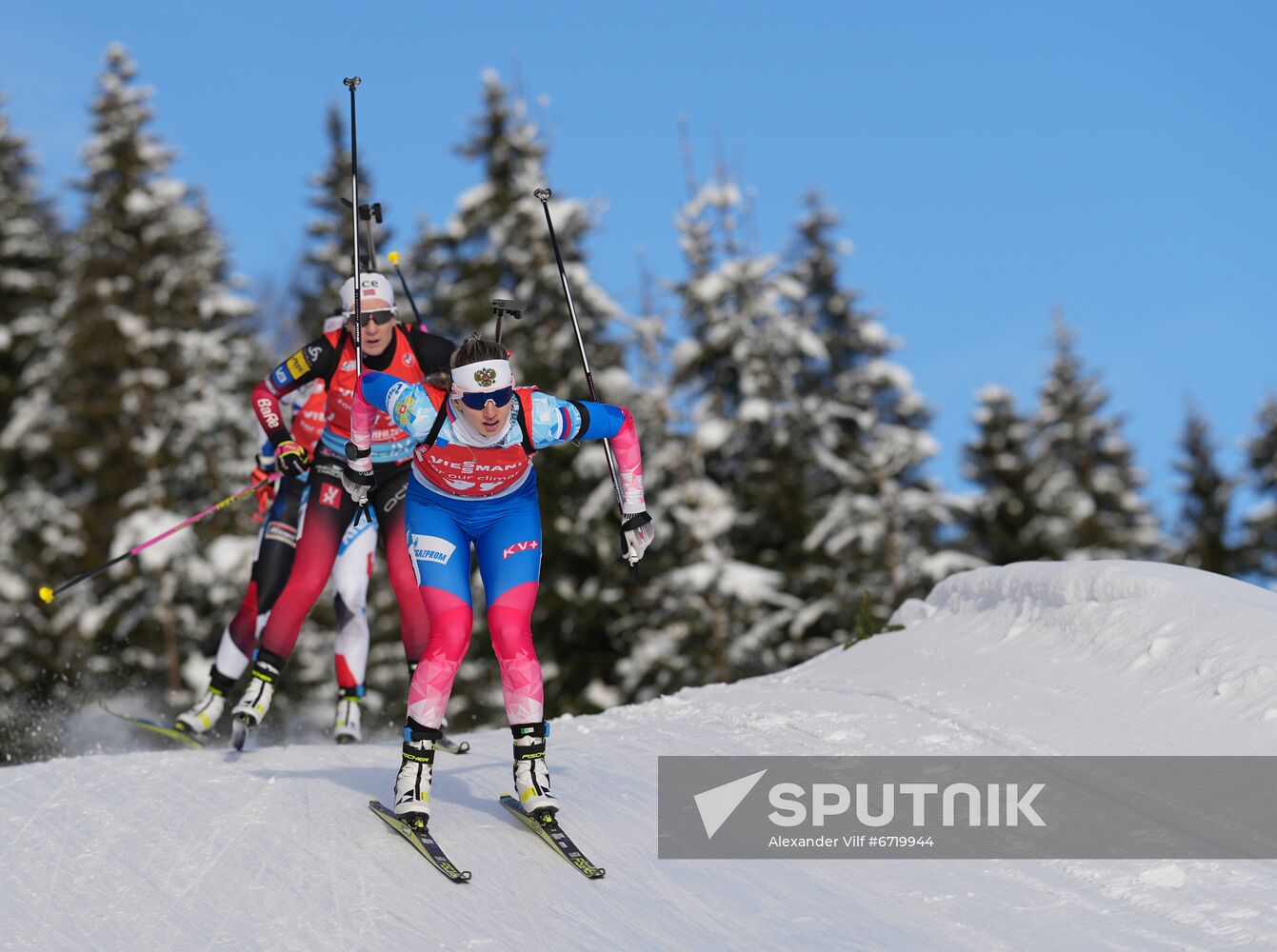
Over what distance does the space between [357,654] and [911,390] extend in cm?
1913

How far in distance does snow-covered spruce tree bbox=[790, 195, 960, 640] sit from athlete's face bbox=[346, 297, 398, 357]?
13.6m

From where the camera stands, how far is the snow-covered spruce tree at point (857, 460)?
880 inches

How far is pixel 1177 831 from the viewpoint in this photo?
5.08m

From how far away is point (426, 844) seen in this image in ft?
17.4

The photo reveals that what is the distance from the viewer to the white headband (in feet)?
17.4

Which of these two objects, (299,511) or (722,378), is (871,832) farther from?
(722,378)

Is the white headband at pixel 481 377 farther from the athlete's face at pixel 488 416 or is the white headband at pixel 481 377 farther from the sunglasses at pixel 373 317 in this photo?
the sunglasses at pixel 373 317

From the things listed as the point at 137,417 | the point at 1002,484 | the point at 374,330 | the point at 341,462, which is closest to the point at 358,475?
the point at 374,330

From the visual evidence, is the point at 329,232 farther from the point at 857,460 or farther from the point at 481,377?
the point at 481,377

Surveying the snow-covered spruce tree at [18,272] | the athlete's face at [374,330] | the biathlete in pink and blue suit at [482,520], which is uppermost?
the snow-covered spruce tree at [18,272]

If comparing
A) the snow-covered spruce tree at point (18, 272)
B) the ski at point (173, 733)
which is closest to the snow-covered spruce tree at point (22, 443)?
the snow-covered spruce tree at point (18, 272)

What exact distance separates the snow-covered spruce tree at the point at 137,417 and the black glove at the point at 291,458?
15.9 metres

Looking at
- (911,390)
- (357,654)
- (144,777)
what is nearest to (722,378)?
(911,390)

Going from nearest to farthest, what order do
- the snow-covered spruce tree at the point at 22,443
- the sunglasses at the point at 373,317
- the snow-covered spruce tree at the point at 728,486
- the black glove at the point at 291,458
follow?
the sunglasses at the point at 373,317
the black glove at the point at 291,458
the snow-covered spruce tree at the point at 728,486
the snow-covered spruce tree at the point at 22,443
